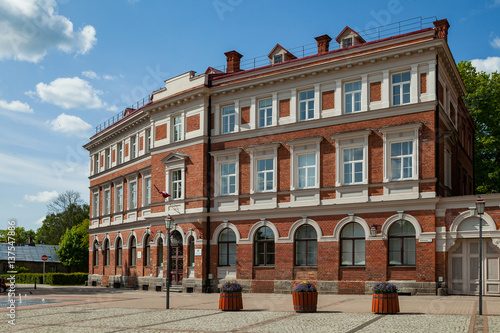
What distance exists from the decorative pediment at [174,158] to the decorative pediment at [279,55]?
784cm

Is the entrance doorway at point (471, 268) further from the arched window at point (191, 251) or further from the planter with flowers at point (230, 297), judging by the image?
the arched window at point (191, 251)

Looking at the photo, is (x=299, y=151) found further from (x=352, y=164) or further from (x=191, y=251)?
(x=191, y=251)

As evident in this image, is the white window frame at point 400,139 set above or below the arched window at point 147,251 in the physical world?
above

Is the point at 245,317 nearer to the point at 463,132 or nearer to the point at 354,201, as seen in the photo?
the point at 354,201

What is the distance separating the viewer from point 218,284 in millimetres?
32938

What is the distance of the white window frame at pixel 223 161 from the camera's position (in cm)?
3300

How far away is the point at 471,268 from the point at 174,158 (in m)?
18.5

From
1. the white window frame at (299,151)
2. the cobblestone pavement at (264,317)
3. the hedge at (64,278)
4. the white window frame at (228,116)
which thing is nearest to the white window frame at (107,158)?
the hedge at (64,278)

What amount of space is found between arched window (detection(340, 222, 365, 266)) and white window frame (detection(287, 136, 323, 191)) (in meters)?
2.84

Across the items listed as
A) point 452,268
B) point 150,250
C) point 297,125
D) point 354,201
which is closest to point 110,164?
point 150,250

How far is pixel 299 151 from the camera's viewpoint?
30.7m

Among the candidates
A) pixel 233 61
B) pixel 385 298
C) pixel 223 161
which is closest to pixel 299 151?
pixel 223 161

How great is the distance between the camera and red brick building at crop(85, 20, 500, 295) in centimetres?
2659

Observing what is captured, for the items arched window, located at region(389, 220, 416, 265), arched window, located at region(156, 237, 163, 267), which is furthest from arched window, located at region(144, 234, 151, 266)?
arched window, located at region(389, 220, 416, 265)
